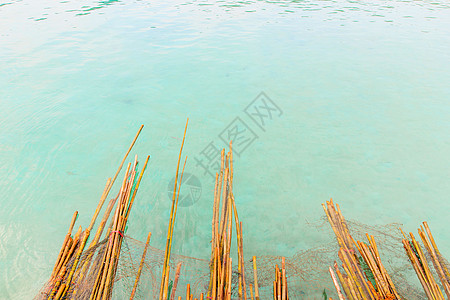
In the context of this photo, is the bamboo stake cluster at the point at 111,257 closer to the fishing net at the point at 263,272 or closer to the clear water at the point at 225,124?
the fishing net at the point at 263,272

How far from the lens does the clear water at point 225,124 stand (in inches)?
96.0

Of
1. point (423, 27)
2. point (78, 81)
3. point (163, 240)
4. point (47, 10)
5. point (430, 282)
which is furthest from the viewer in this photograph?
point (47, 10)

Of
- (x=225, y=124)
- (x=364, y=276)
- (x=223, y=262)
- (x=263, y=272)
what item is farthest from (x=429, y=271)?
(x=225, y=124)

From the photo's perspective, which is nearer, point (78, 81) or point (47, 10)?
point (78, 81)

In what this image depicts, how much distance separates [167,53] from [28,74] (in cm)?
275

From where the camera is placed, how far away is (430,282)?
148cm

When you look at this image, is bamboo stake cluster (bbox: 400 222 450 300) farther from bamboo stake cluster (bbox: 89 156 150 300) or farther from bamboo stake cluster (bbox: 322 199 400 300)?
bamboo stake cluster (bbox: 89 156 150 300)

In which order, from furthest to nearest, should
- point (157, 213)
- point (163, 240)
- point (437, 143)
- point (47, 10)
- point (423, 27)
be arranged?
point (47, 10) < point (423, 27) < point (437, 143) < point (157, 213) < point (163, 240)

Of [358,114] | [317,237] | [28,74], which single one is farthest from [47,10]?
[317,237]

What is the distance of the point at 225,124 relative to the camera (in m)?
3.66

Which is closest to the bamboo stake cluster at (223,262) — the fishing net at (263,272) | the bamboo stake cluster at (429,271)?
the fishing net at (263,272)

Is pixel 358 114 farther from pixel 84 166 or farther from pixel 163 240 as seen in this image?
pixel 84 166

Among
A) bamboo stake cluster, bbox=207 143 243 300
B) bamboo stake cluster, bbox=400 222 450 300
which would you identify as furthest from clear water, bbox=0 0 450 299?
bamboo stake cluster, bbox=400 222 450 300

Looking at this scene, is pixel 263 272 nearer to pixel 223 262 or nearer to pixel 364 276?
pixel 223 262
